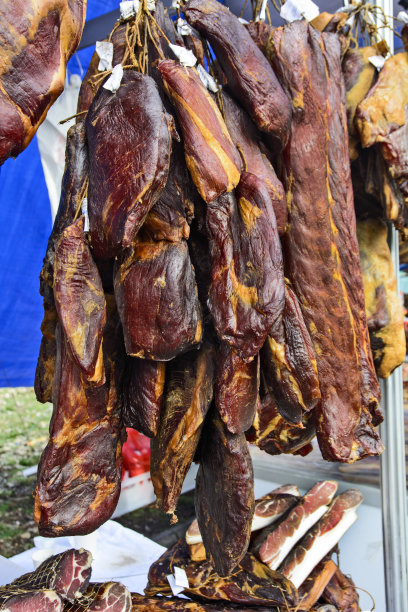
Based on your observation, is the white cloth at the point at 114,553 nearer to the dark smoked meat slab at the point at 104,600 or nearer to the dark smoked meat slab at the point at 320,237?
the dark smoked meat slab at the point at 104,600

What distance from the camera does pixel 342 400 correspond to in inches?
60.9

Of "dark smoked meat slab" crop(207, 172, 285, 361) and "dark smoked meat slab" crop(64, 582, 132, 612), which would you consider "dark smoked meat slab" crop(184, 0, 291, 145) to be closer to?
"dark smoked meat slab" crop(207, 172, 285, 361)

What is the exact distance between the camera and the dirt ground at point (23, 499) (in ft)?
14.1

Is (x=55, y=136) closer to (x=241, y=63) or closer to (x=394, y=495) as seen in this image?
(x=241, y=63)

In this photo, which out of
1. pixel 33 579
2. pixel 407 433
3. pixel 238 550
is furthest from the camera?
pixel 407 433

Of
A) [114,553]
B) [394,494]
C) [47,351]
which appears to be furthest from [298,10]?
[114,553]

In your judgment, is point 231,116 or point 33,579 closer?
point 231,116

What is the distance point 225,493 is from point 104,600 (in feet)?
2.25

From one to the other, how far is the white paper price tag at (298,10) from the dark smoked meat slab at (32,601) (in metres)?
1.91

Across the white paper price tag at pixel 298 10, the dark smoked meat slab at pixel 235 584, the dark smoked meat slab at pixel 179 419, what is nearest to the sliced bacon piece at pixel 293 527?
the dark smoked meat slab at pixel 235 584

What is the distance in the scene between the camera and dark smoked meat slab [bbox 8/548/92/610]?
1.63m

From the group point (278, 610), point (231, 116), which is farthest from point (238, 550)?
point (231, 116)

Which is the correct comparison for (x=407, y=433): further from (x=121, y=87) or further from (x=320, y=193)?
(x=121, y=87)

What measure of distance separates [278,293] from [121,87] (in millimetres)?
571
